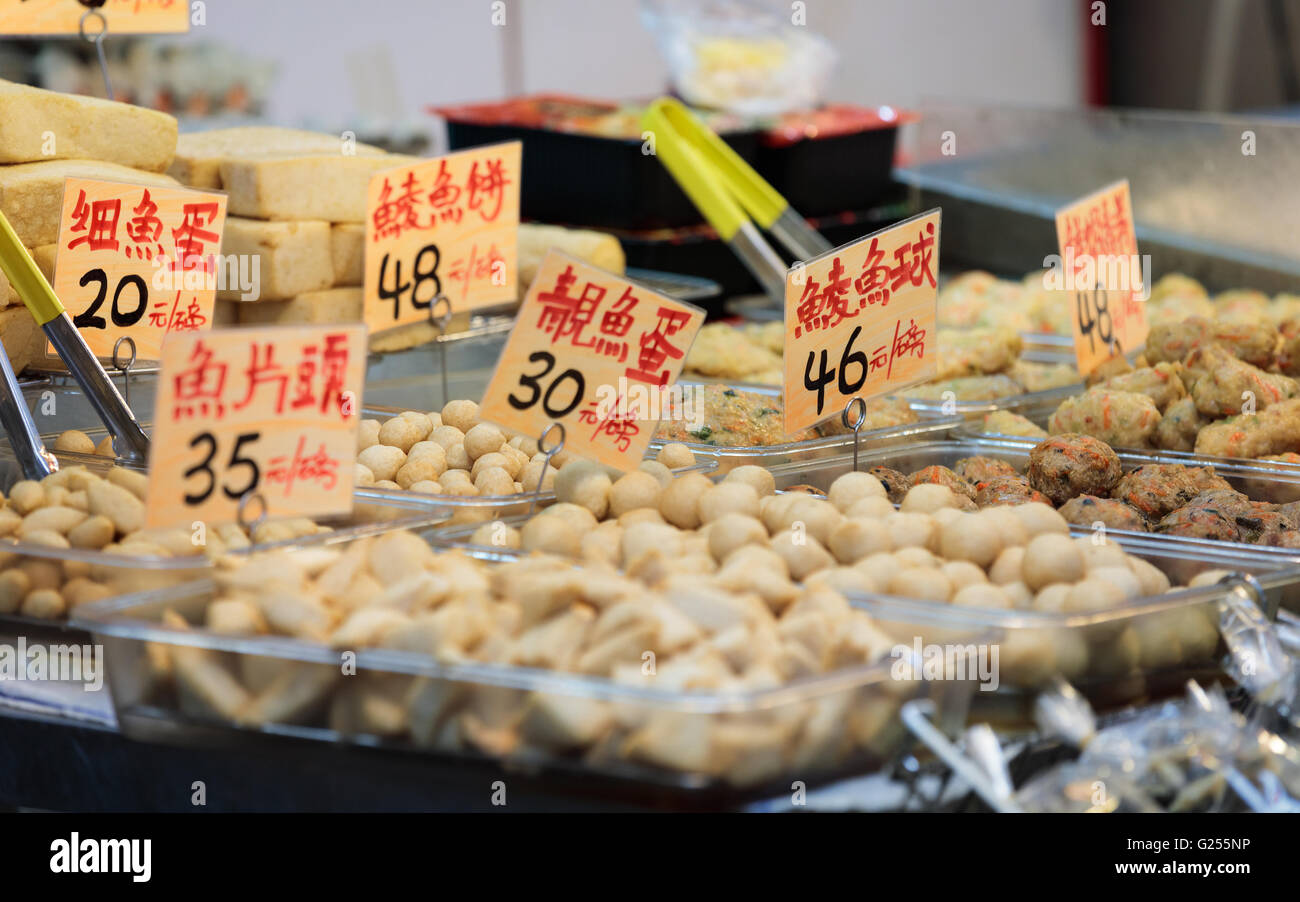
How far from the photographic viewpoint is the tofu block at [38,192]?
2338 millimetres

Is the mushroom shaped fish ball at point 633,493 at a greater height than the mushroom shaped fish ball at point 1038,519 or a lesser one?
greater

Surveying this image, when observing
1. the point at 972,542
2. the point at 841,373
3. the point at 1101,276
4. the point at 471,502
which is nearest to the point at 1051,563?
the point at 972,542

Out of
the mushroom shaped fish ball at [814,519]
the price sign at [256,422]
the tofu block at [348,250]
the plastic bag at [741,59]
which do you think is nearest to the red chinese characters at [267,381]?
the price sign at [256,422]

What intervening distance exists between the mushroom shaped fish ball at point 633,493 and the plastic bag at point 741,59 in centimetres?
243

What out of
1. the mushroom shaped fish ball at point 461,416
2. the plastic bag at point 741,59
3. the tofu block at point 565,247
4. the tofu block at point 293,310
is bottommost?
the mushroom shaped fish ball at point 461,416

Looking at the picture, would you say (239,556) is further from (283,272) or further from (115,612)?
(283,272)

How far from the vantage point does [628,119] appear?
12.2 ft

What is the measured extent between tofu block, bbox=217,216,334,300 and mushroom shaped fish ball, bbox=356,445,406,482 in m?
0.70

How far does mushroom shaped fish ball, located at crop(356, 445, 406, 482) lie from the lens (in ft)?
6.95

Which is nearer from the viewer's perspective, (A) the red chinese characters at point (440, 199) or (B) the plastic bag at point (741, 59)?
(A) the red chinese characters at point (440, 199)

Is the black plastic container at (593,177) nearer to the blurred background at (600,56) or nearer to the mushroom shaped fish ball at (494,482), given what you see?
the blurred background at (600,56)

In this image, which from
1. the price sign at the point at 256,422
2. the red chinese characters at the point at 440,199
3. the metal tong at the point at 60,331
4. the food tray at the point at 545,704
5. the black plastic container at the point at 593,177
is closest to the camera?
the food tray at the point at 545,704
